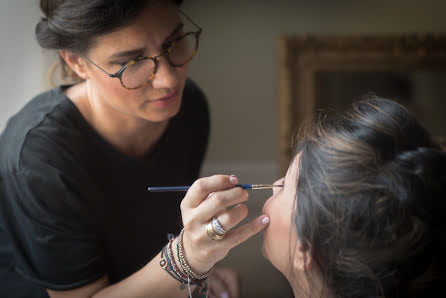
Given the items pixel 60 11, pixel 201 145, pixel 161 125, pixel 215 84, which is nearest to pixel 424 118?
pixel 215 84

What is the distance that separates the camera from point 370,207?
65 cm

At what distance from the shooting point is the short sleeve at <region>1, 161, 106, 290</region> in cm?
83

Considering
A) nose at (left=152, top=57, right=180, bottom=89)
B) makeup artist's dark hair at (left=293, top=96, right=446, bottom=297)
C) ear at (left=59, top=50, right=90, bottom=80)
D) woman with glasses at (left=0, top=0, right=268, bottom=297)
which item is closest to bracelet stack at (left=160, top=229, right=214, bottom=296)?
woman with glasses at (left=0, top=0, right=268, bottom=297)

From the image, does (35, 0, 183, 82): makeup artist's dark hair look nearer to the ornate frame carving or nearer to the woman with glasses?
the woman with glasses

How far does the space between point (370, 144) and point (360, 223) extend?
14 centimetres

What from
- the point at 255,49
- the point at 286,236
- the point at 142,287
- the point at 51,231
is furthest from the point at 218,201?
the point at 255,49

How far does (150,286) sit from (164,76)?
440 millimetres

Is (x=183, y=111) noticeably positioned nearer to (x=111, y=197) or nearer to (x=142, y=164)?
(x=142, y=164)

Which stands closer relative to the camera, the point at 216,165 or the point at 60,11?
the point at 60,11

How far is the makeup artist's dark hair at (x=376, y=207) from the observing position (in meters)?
0.64

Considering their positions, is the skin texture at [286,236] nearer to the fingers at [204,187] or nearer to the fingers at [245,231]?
Result: the fingers at [245,231]

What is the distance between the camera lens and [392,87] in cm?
250

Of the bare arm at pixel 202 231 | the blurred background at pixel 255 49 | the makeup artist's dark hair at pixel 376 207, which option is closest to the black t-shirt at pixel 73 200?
the bare arm at pixel 202 231

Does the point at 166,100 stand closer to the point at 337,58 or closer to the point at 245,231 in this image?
the point at 245,231
